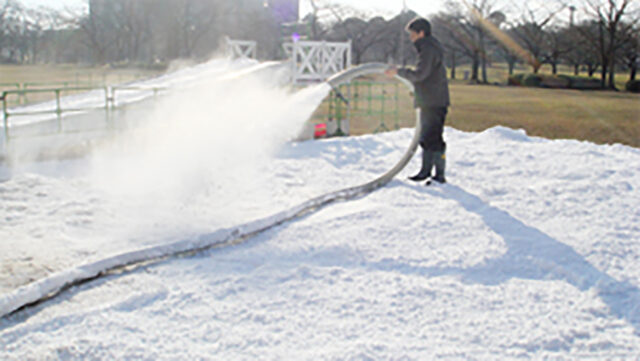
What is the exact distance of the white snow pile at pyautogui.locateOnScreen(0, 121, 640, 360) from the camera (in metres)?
2.80

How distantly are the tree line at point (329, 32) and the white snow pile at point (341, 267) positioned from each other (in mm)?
41221

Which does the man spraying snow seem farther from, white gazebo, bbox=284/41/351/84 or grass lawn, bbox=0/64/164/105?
grass lawn, bbox=0/64/164/105

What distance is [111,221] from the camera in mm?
4883

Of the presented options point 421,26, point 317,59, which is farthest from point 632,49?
point 421,26

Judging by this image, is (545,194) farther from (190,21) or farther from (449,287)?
(190,21)

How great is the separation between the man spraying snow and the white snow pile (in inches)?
18.2

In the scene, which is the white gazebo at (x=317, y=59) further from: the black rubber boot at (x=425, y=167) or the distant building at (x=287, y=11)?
the distant building at (x=287, y=11)

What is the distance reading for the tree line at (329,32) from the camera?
4934cm

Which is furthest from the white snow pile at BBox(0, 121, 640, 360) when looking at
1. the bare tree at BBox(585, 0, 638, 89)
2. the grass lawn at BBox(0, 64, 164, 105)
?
the bare tree at BBox(585, 0, 638, 89)

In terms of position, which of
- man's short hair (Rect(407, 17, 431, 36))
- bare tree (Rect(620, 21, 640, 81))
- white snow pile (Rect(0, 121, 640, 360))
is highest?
bare tree (Rect(620, 21, 640, 81))

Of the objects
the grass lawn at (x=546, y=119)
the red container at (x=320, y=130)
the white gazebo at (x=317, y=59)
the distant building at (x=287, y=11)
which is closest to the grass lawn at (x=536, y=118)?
the grass lawn at (x=546, y=119)

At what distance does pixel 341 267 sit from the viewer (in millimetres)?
3824

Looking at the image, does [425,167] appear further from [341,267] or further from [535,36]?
[535,36]

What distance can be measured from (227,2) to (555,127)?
50080 mm
